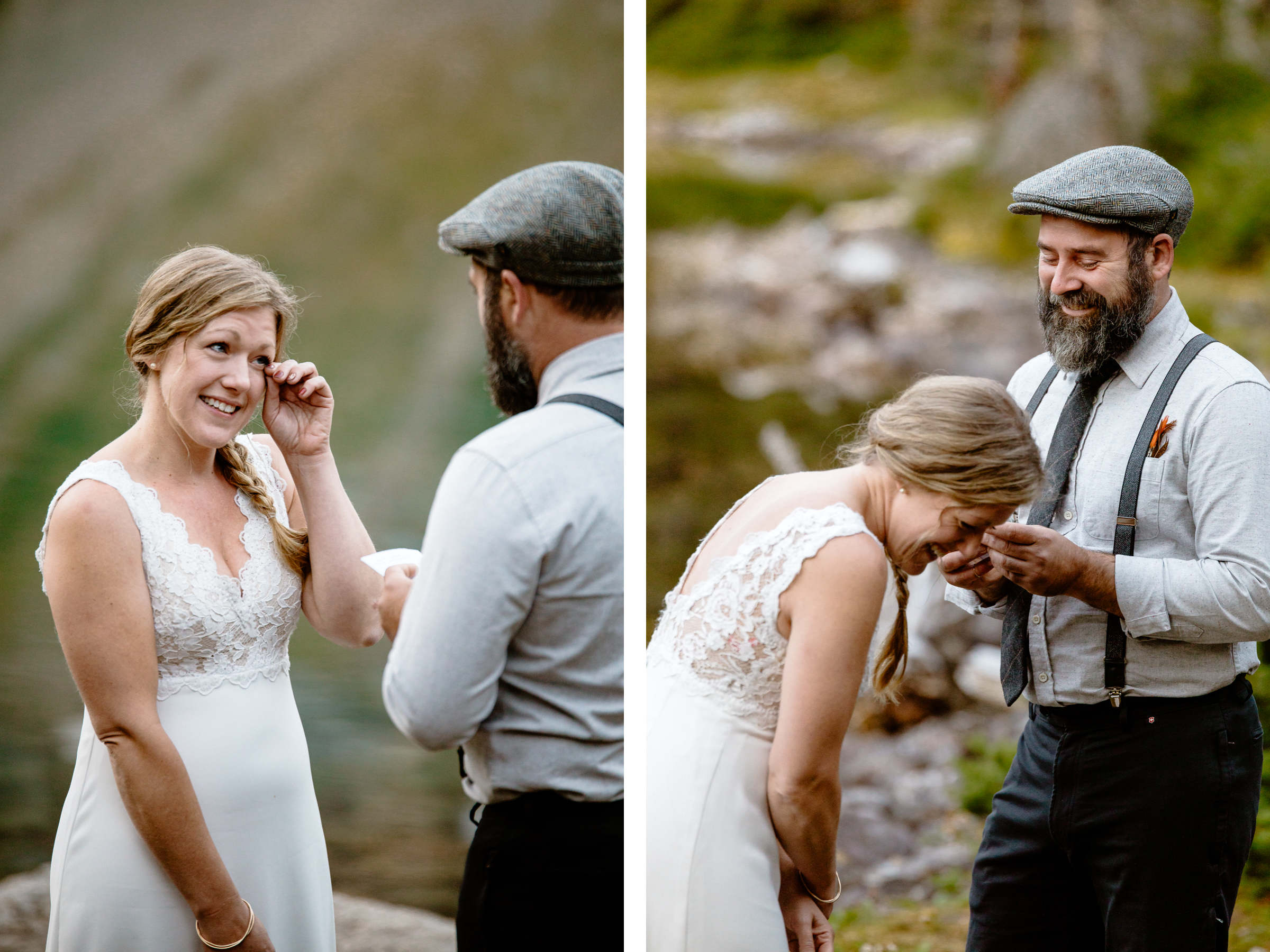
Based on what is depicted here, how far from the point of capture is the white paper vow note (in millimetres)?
2141

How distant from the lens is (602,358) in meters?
1.96

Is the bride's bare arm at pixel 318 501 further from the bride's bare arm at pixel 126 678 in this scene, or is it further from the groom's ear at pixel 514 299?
the groom's ear at pixel 514 299

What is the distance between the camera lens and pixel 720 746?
6.57 feet

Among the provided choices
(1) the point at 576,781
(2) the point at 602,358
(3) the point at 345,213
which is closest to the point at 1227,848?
(1) the point at 576,781

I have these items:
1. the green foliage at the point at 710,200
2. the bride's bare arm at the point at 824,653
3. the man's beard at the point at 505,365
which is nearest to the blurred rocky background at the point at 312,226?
the man's beard at the point at 505,365

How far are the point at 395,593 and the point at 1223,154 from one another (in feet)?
9.38

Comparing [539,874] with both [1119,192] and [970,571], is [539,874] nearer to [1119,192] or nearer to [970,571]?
[970,571]

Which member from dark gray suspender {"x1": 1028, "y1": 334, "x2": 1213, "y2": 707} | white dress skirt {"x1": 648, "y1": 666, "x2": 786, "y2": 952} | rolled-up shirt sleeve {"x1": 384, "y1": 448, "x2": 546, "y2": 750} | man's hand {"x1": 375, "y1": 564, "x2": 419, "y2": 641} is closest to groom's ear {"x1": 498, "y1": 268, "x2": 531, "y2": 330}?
rolled-up shirt sleeve {"x1": 384, "y1": 448, "x2": 546, "y2": 750}

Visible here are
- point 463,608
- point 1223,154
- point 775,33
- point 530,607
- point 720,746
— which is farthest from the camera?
point 775,33

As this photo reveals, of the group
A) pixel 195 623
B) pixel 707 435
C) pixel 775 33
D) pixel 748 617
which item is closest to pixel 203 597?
pixel 195 623

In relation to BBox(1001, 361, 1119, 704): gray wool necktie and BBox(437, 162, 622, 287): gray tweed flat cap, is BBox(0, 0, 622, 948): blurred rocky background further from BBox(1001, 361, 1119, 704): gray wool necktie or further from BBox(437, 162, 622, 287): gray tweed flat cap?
BBox(1001, 361, 1119, 704): gray wool necktie

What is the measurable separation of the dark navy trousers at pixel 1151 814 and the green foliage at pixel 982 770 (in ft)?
4.15

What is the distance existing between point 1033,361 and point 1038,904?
1.18m

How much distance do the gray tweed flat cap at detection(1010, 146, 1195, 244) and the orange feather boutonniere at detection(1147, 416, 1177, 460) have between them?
398 mm
